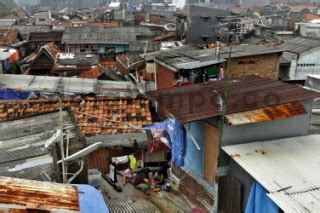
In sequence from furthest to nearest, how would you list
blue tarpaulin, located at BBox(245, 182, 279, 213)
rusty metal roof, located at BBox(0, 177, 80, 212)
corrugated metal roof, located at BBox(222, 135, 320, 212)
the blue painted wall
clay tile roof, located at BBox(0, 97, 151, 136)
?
1. clay tile roof, located at BBox(0, 97, 151, 136)
2. the blue painted wall
3. blue tarpaulin, located at BBox(245, 182, 279, 213)
4. corrugated metal roof, located at BBox(222, 135, 320, 212)
5. rusty metal roof, located at BBox(0, 177, 80, 212)

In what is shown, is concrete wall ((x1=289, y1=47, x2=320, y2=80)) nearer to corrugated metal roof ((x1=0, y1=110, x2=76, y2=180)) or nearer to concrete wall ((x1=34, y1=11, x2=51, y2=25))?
corrugated metal roof ((x1=0, y1=110, x2=76, y2=180))

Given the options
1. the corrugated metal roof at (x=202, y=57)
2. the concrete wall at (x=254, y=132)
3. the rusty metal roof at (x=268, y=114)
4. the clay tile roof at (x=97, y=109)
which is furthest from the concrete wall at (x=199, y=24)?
the rusty metal roof at (x=268, y=114)

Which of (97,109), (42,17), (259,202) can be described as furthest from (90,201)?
(42,17)

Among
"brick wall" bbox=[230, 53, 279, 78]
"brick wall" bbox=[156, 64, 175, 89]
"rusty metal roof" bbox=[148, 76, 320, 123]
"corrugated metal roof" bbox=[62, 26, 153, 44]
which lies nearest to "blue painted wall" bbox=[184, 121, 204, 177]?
"rusty metal roof" bbox=[148, 76, 320, 123]

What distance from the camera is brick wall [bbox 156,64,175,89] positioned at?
695 inches

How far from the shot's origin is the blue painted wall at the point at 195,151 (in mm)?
10062

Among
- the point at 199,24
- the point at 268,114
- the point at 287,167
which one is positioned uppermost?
the point at 199,24

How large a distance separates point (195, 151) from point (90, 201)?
375 centimetres

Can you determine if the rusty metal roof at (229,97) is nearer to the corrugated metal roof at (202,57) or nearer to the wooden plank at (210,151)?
the wooden plank at (210,151)

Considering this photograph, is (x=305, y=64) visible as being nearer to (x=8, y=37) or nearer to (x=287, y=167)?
(x=287, y=167)

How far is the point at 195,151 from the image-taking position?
10305mm

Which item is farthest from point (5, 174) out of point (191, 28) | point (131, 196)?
point (191, 28)

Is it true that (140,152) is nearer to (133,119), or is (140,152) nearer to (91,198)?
(133,119)

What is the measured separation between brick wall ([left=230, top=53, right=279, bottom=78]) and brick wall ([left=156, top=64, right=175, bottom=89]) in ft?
9.92
